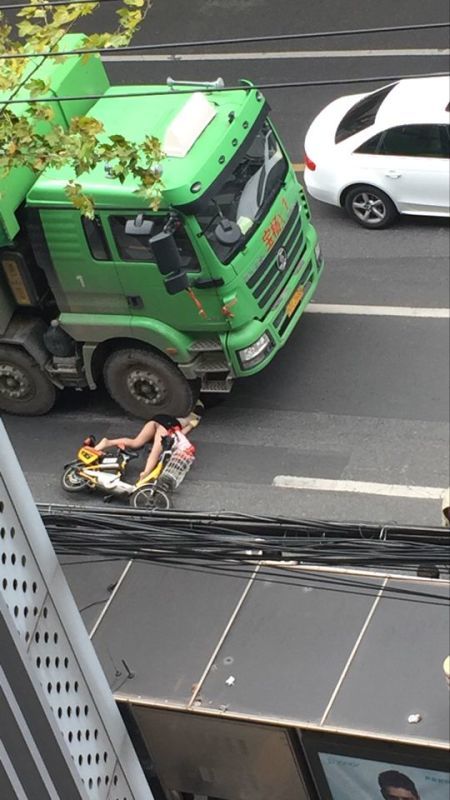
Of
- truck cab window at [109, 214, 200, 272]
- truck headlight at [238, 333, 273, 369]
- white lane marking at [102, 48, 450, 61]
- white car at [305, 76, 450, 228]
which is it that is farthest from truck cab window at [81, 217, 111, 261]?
white lane marking at [102, 48, 450, 61]

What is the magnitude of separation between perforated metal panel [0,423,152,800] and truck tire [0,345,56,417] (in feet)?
32.8


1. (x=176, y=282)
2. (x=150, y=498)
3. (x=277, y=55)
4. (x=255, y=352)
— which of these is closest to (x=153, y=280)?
(x=176, y=282)

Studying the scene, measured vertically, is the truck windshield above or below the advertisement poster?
above

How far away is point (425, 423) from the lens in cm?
1415

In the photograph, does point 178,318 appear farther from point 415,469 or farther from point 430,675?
→ point 430,675

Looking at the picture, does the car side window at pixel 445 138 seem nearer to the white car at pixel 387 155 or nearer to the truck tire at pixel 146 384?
the white car at pixel 387 155

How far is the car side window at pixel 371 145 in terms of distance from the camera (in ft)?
54.7

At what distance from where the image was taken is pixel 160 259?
502 inches

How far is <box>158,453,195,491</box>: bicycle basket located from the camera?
13641 mm

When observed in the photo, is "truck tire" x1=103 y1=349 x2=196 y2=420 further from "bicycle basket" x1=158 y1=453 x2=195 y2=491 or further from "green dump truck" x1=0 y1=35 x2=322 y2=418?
"bicycle basket" x1=158 y1=453 x2=195 y2=491

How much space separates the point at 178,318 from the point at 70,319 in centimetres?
115

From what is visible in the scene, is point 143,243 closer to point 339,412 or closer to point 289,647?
point 339,412

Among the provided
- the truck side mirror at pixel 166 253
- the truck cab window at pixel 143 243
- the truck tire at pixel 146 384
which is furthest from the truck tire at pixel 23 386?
the truck side mirror at pixel 166 253

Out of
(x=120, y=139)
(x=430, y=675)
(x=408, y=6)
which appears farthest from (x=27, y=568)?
(x=408, y=6)
